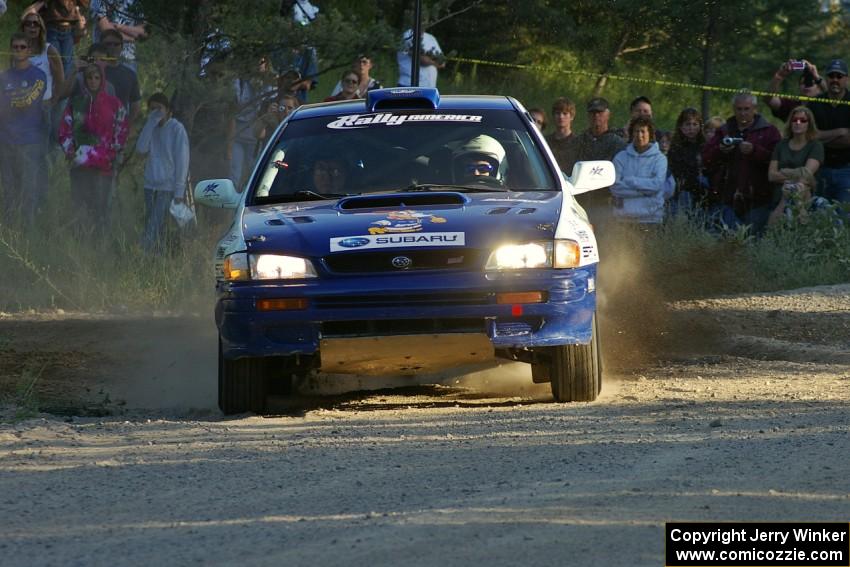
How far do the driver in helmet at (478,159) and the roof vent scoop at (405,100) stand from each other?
0.48 metres

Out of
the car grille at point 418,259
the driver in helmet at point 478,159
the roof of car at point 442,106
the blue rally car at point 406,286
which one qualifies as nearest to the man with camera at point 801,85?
the roof of car at point 442,106

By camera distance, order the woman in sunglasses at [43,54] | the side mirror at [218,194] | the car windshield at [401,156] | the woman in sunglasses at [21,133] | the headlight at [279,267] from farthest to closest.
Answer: the woman in sunglasses at [43,54], the woman in sunglasses at [21,133], the side mirror at [218,194], the car windshield at [401,156], the headlight at [279,267]

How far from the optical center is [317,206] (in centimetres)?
805

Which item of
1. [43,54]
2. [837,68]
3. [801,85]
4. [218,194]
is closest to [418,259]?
[218,194]

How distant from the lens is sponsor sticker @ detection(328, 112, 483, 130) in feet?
29.3

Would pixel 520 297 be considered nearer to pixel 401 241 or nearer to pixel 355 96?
pixel 401 241

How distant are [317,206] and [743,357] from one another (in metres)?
3.58

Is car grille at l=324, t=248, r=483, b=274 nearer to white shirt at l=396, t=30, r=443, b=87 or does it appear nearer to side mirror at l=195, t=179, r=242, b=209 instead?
side mirror at l=195, t=179, r=242, b=209

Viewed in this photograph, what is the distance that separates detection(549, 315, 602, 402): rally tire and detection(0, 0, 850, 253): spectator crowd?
6.37 meters

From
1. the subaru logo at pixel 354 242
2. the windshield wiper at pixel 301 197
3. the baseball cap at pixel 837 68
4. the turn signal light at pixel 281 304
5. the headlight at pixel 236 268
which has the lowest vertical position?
the turn signal light at pixel 281 304

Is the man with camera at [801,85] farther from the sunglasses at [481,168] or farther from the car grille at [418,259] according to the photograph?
the car grille at [418,259]

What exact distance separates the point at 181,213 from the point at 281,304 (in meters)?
7.38

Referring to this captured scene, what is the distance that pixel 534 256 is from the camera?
7.43 metres

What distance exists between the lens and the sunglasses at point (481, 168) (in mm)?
8578
